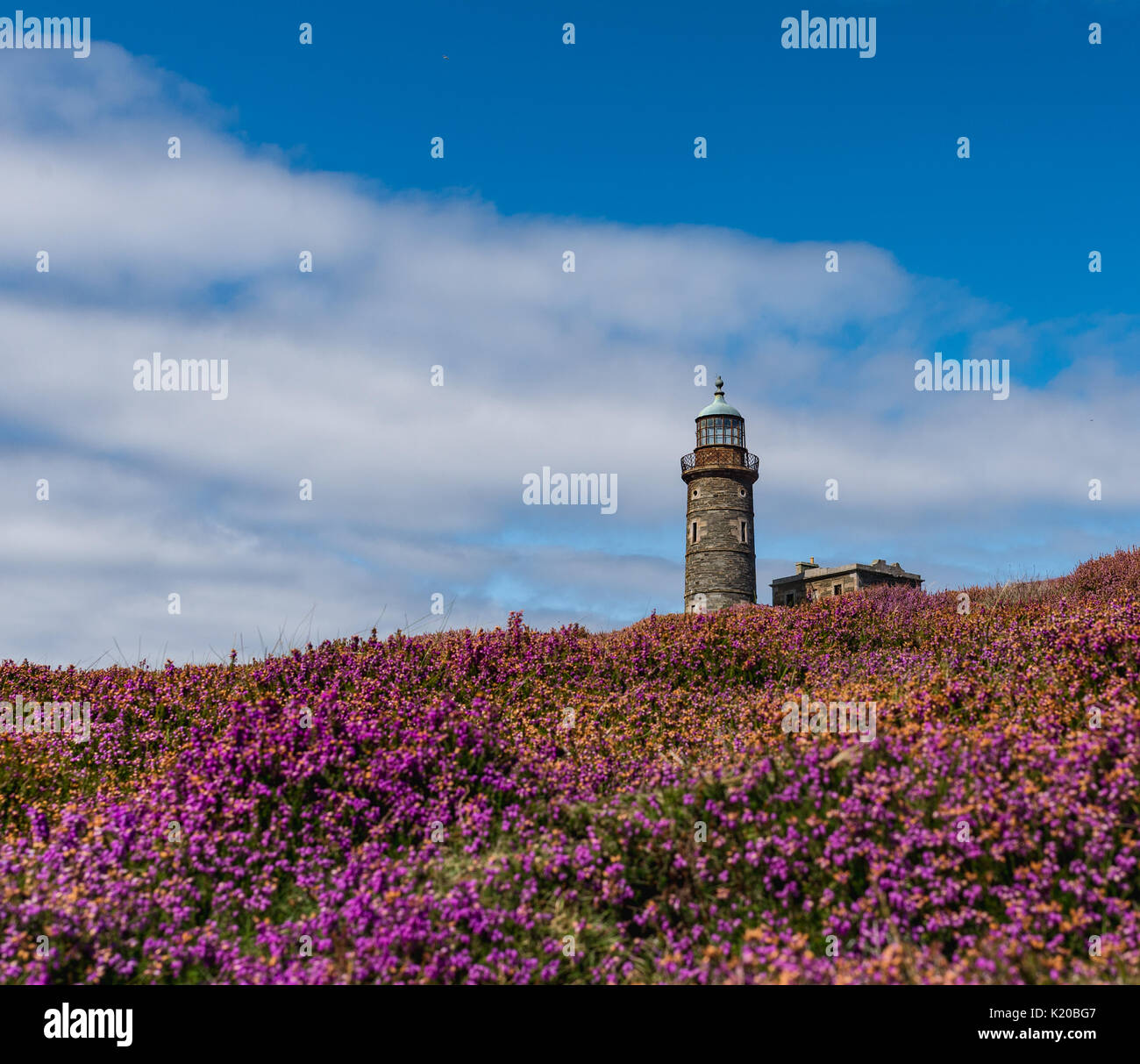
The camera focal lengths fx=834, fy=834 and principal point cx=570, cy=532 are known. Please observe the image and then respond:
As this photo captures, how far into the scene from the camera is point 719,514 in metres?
44.7

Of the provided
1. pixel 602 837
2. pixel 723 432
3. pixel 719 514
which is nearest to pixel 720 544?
pixel 719 514

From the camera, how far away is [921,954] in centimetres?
396

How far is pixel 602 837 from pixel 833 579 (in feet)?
149

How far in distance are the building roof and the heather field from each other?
39.9m

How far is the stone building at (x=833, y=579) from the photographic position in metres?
46.8

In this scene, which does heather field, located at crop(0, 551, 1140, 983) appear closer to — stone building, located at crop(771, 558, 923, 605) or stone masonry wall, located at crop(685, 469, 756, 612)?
stone masonry wall, located at crop(685, 469, 756, 612)

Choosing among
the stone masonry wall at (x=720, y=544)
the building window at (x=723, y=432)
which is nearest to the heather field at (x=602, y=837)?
the stone masonry wall at (x=720, y=544)

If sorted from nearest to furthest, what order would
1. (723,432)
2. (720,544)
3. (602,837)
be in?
(602,837) → (720,544) → (723,432)

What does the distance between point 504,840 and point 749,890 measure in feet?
5.59

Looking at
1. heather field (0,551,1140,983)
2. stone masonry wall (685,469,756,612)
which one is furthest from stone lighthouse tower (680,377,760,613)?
heather field (0,551,1140,983)

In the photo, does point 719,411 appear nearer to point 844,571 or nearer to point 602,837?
point 844,571

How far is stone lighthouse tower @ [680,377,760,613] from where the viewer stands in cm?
4350
